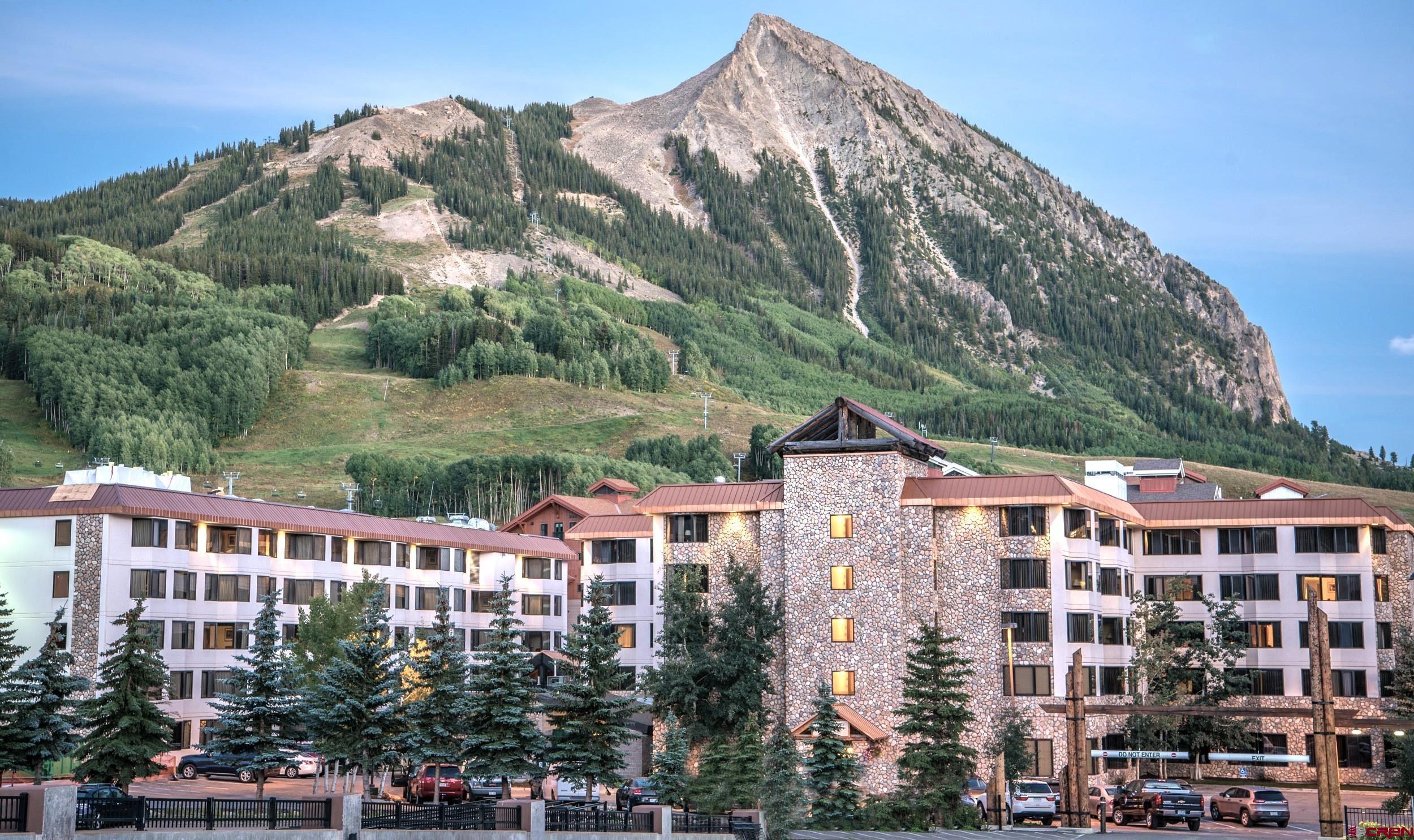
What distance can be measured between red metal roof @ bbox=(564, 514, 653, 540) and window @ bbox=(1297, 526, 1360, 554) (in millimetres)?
39228

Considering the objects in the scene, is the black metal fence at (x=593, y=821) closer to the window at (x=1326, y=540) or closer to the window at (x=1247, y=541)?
the window at (x=1247, y=541)

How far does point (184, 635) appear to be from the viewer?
83.2 meters

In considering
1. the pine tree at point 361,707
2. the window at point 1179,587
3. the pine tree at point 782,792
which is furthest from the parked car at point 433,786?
the window at point 1179,587

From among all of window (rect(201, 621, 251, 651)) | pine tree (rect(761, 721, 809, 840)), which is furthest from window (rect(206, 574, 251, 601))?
pine tree (rect(761, 721, 809, 840))

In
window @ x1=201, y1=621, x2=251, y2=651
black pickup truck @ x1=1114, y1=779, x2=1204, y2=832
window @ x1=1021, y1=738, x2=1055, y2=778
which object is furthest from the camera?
window @ x1=201, y1=621, x2=251, y2=651

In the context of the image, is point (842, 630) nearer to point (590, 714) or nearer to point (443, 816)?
point (590, 714)

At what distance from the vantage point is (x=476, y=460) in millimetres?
191125

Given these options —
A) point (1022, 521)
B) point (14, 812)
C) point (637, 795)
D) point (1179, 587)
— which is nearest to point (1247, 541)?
point (1179, 587)

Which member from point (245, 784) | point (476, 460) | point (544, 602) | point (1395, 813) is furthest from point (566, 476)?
point (1395, 813)

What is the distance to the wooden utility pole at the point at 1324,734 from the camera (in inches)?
1972

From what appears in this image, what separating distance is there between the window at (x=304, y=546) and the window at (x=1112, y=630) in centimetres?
4537

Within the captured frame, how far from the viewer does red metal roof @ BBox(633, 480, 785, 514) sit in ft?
276

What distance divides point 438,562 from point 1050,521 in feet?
139

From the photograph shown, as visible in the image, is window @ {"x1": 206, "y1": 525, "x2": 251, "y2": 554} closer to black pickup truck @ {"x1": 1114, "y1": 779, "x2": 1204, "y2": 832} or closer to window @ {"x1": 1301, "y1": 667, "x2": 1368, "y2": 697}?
black pickup truck @ {"x1": 1114, "y1": 779, "x2": 1204, "y2": 832}
